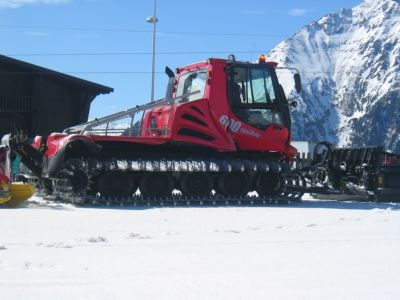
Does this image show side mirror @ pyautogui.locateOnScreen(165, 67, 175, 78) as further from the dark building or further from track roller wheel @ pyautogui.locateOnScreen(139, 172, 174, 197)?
the dark building

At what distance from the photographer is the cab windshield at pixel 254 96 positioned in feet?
44.6

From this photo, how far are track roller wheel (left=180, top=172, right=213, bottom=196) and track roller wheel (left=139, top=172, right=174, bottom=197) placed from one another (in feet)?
1.13

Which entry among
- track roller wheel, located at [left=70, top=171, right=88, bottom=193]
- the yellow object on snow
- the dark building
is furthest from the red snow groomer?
the dark building

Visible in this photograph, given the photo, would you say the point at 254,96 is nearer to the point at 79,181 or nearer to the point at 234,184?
the point at 234,184

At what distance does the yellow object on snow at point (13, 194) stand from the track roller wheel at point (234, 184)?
3.77 meters

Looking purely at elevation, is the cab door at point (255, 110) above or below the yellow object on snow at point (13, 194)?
above

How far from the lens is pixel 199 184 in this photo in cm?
1328

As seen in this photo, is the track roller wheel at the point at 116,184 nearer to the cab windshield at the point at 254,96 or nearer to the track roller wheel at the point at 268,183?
the cab windshield at the point at 254,96
